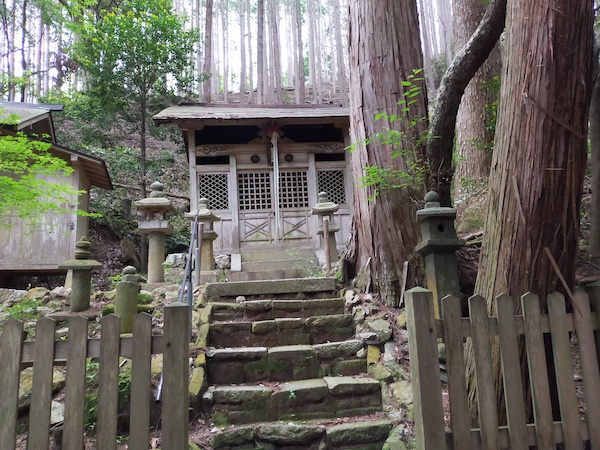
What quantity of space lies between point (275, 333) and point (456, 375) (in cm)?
258

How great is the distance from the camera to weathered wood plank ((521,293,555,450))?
84.7 inches

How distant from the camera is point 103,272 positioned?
11359 mm

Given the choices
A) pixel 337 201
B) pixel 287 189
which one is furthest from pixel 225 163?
pixel 337 201

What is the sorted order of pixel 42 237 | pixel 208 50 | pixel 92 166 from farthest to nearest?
pixel 208 50 → pixel 92 166 → pixel 42 237

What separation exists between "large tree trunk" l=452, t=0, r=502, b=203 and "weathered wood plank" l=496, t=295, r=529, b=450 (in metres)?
6.22

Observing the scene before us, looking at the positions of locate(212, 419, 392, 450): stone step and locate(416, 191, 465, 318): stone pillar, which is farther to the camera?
locate(416, 191, 465, 318): stone pillar

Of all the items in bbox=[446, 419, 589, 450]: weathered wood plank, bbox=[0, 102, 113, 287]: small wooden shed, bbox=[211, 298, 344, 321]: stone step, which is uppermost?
bbox=[0, 102, 113, 287]: small wooden shed

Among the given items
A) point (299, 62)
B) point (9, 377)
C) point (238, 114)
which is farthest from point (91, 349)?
point (299, 62)

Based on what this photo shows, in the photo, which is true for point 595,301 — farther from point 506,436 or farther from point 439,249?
point 439,249

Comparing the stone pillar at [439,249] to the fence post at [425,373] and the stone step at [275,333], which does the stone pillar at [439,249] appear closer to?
the stone step at [275,333]

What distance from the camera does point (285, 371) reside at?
3863mm

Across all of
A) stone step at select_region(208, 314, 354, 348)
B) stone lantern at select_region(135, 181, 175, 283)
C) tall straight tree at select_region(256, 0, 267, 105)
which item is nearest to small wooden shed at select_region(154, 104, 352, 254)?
stone lantern at select_region(135, 181, 175, 283)

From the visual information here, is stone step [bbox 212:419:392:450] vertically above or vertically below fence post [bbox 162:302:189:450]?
below

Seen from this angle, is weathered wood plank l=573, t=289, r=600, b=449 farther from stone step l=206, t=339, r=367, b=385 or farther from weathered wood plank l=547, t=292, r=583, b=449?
stone step l=206, t=339, r=367, b=385
